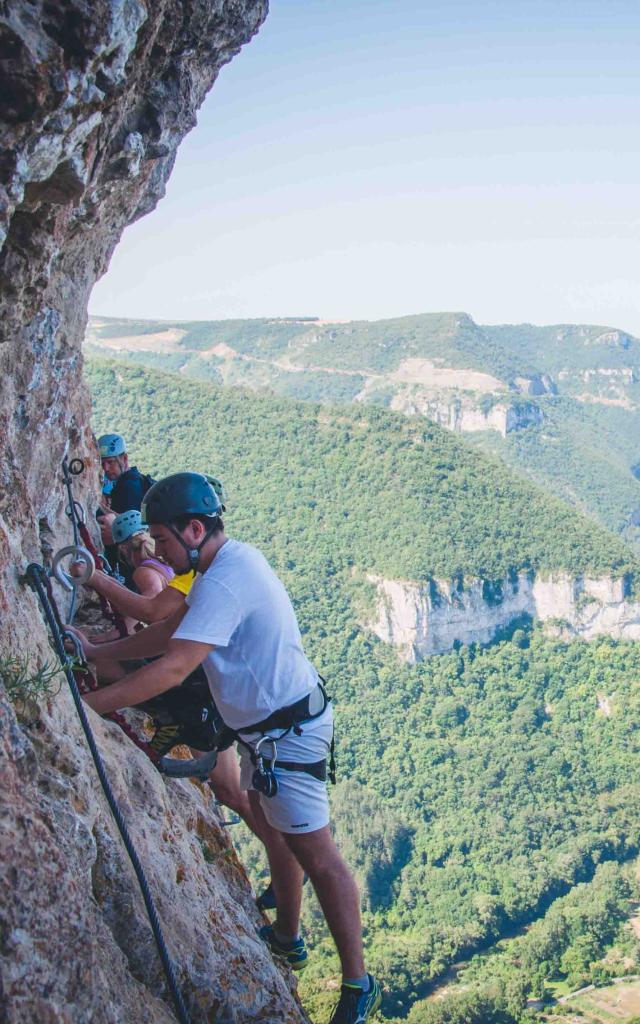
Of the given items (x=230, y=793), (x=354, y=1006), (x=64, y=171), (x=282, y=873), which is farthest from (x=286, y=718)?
(x=64, y=171)

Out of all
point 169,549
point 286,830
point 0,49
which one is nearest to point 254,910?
point 286,830

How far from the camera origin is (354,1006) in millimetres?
3852

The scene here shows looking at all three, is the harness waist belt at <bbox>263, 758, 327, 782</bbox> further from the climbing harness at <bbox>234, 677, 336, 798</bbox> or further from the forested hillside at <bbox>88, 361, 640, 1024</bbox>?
the forested hillside at <bbox>88, 361, 640, 1024</bbox>

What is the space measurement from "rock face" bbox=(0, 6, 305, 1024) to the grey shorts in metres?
0.57

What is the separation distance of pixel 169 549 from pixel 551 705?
7842 cm

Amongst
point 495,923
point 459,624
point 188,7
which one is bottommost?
point 495,923

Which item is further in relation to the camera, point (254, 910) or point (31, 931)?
point (254, 910)

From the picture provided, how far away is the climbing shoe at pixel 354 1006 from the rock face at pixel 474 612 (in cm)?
7694

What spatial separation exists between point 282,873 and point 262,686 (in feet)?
3.72

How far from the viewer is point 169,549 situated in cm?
392

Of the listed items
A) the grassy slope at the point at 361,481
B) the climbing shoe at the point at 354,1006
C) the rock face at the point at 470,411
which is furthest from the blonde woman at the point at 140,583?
the rock face at the point at 470,411

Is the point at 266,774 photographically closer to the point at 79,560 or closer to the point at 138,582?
the point at 79,560

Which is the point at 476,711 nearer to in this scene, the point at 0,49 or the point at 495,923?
the point at 495,923

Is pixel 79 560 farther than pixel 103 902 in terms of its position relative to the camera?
Yes
